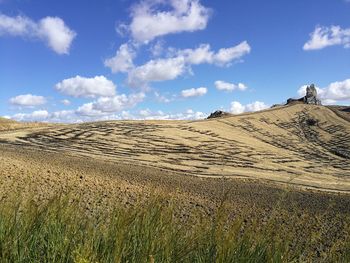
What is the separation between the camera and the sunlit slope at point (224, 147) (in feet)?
105

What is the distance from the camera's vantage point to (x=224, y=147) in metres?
45.0

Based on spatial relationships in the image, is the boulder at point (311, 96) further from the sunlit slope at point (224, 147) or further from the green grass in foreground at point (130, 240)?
the green grass in foreground at point (130, 240)

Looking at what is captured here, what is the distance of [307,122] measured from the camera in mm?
73312

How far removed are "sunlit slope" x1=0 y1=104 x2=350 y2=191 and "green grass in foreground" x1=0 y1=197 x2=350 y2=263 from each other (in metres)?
14.6

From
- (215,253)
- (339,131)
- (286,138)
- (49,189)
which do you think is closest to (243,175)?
(49,189)

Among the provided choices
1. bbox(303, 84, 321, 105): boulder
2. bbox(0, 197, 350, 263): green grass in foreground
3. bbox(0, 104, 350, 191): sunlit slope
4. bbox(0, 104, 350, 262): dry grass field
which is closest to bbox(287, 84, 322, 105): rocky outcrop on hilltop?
bbox(303, 84, 321, 105): boulder

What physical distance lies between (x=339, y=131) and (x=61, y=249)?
210 feet

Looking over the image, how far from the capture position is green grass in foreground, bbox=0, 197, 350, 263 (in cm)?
581

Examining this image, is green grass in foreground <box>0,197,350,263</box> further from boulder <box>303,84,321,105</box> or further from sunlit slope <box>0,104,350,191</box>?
boulder <box>303,84,321,105</box>

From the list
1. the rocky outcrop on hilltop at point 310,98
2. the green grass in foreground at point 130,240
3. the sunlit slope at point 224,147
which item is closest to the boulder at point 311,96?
the rocky outcrop on hilltop at point 310,98

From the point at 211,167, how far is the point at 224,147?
44.6 feet

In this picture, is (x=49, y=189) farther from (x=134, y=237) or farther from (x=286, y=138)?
(x=286, y=138)

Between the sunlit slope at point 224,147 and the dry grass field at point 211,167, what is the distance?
0.37 feet

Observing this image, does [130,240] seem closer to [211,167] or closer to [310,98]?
[211,167]
